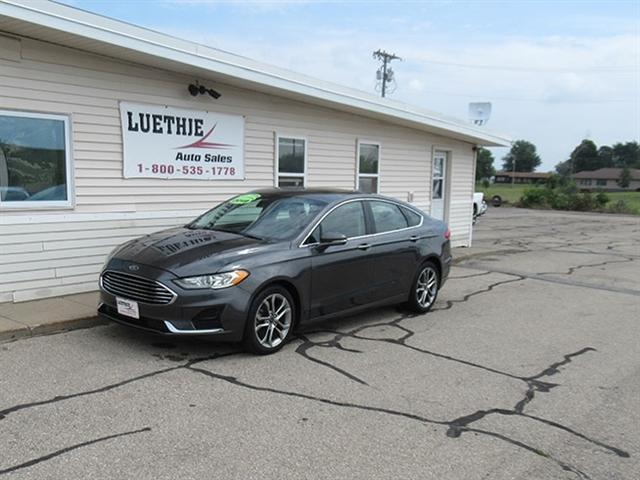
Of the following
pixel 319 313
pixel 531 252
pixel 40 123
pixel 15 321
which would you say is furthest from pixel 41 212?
pixel 531 252

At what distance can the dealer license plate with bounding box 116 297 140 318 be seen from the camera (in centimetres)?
515

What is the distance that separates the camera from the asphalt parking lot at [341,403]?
3420 mm

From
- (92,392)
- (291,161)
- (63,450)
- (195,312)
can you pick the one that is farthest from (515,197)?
(63,450)

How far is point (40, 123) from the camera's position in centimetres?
690

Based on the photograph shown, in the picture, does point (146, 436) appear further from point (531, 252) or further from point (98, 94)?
point (531, 252)

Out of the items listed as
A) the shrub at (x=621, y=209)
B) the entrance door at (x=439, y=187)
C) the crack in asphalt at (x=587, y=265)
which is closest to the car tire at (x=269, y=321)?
the crack in asphalt at (x=587, y=265)

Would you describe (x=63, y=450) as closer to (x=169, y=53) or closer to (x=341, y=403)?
(x=341, y=403)

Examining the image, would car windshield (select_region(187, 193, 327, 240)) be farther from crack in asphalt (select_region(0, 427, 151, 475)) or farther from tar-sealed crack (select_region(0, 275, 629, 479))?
crack in asphalt (select_region(0, 427, 151, 475))

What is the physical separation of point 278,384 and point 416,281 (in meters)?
3.15

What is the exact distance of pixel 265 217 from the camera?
621 centimetres

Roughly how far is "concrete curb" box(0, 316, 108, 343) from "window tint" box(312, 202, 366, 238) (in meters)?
2.71

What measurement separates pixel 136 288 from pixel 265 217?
1.66m

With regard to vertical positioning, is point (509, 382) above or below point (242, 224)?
below

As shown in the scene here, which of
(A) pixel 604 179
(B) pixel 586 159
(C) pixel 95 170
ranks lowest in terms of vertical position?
(C) pixel 95 170
